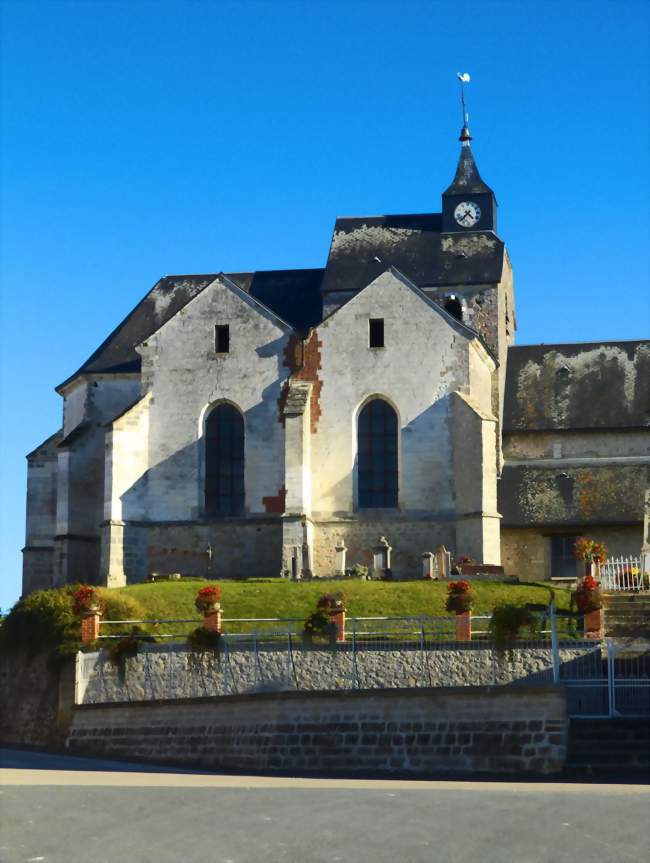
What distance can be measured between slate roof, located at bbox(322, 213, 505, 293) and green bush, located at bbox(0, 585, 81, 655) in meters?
17.2

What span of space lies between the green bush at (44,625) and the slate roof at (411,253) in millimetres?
17187

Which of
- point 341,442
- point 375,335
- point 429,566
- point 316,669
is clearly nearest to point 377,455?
point 341,442

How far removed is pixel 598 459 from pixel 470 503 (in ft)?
17.9

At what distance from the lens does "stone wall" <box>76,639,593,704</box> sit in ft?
92.3

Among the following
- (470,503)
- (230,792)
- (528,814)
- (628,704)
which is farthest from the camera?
(470,503)

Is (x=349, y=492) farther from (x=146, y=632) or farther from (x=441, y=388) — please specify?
(x=146, y=632)

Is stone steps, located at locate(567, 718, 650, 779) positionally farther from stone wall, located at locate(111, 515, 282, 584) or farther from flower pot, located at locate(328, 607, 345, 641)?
stone wall, located at locate(111, 515, 282, 584)

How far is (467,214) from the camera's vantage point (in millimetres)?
50688

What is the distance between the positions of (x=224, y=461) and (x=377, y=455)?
187 inches

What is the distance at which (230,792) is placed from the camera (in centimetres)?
2330

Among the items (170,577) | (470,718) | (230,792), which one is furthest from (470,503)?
(230,792)

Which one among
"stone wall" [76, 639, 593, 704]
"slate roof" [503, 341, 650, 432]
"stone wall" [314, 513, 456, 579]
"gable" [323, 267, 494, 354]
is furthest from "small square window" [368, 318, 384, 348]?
"stone wall" [76, 639, 593, 704]

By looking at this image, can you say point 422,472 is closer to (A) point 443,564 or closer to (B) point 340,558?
(B) point 340,558

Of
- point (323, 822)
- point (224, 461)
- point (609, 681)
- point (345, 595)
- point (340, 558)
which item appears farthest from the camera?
point (224, 461)
